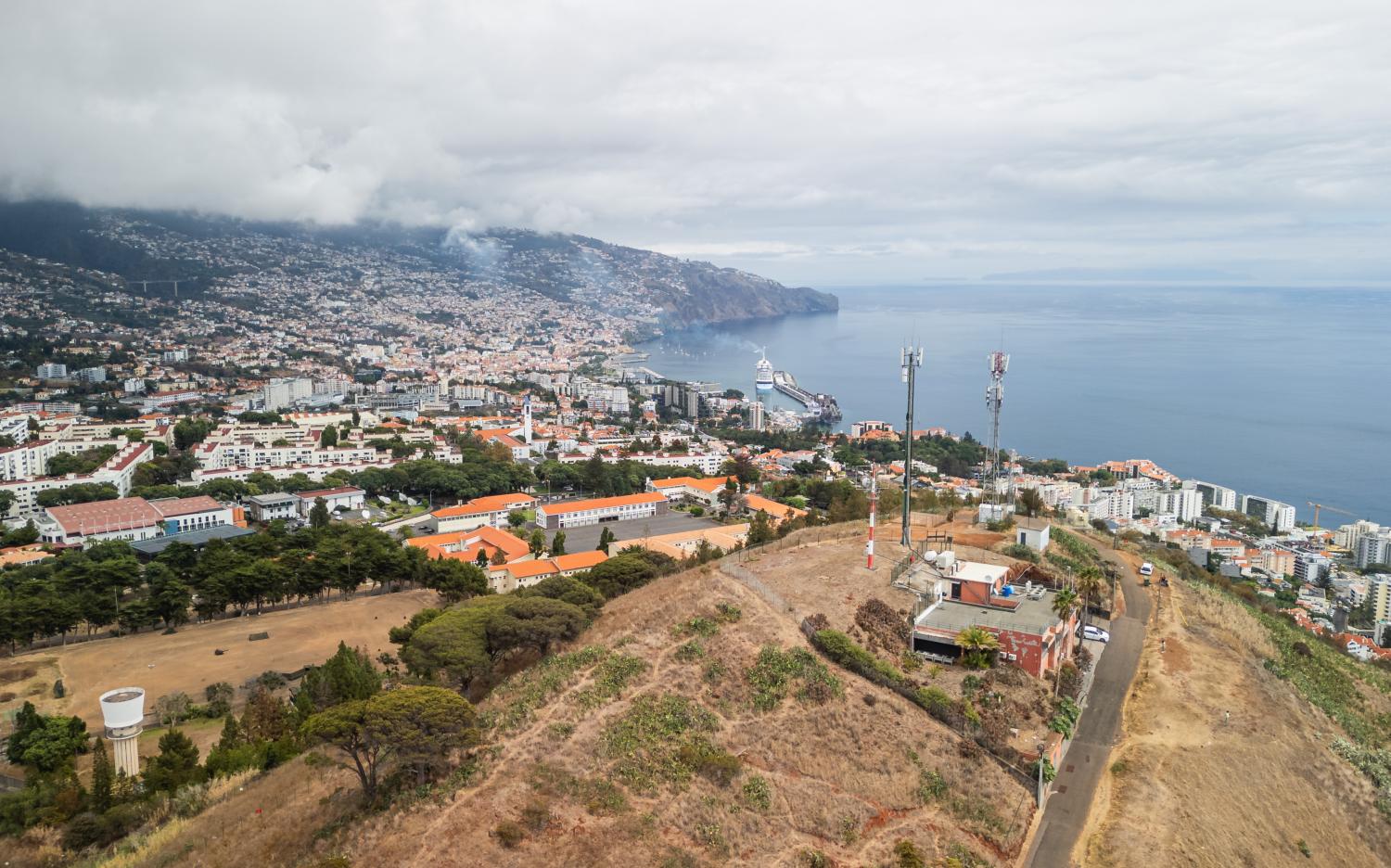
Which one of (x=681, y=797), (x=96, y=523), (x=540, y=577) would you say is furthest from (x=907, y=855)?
(x=96, y=523)

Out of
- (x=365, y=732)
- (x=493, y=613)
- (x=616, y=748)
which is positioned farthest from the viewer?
(x=493, y=613)

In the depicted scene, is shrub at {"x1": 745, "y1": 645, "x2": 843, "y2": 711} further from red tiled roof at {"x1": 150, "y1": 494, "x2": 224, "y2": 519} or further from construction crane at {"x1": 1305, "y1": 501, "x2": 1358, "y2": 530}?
construction crane at {"x1": 1305, "y1": 501, "x2": 1358, "y2": 530}

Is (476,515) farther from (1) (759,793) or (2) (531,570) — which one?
(1) (759,793)

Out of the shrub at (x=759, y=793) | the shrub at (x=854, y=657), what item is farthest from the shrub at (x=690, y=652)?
the shrub at (x=759, y=793)

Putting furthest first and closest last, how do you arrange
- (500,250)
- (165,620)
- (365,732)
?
(500,250)
(165,620)
(365,732)

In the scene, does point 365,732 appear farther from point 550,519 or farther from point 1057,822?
point 550,519

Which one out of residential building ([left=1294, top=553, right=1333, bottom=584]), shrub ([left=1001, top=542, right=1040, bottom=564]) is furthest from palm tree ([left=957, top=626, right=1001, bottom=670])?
residential building ([left=1294, top=553, right=1333, bottom=584])

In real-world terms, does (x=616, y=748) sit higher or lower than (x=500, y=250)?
lower

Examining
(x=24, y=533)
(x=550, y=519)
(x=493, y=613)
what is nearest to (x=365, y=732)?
(x=493, y=613)
